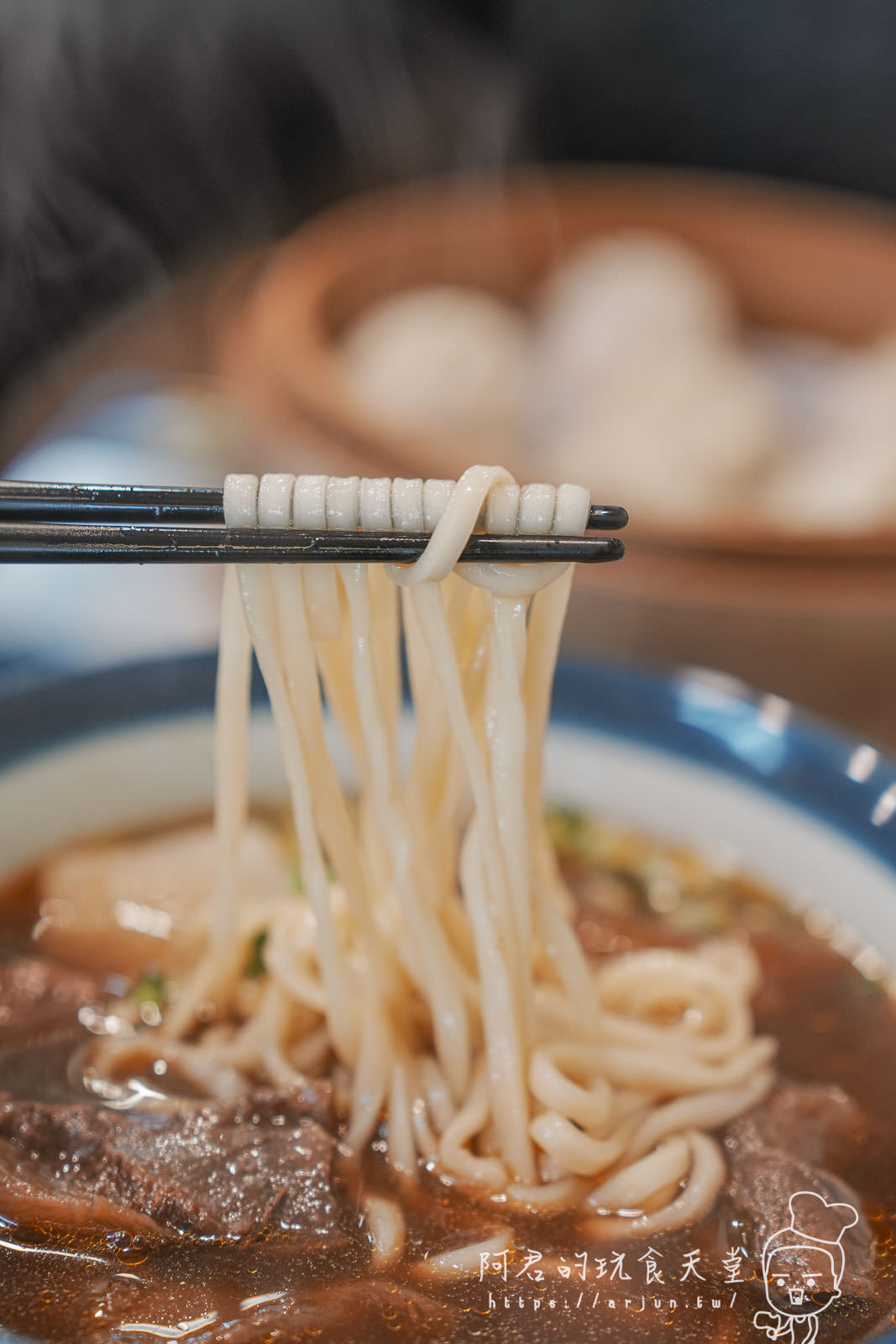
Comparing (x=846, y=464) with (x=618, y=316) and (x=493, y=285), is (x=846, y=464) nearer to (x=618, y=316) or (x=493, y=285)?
(x=618, y=316)

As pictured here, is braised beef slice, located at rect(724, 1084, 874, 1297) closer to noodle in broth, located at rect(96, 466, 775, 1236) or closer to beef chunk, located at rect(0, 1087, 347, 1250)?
noodle in broth, located at rect(96, 466, 775, 1236)

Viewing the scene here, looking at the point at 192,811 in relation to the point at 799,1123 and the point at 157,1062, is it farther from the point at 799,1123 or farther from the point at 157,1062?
the point at 799,1123

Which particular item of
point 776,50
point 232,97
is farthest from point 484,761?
point 776,50

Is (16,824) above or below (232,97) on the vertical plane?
below

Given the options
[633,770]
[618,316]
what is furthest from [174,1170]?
[618,316]

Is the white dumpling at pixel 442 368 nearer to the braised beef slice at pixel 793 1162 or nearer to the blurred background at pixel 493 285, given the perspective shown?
the blurred background at pixel 493 285

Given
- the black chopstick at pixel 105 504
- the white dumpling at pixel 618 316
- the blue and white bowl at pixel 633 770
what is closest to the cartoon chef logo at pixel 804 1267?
the blue and white bowl at pixel 633 770
